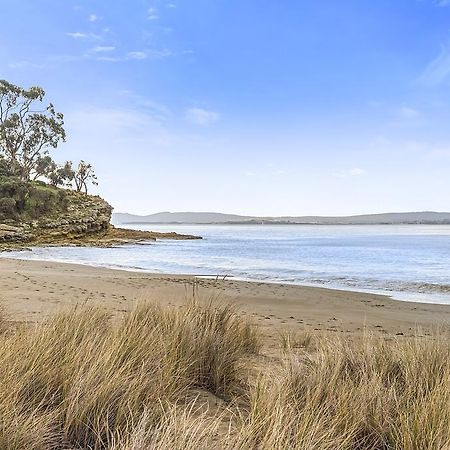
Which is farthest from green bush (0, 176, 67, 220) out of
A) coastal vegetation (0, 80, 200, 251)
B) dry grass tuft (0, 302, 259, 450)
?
dry grass tuft (0, 302, 259, 450)

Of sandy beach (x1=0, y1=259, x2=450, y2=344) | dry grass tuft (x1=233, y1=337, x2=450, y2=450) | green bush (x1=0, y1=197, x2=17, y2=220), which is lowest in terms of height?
sandy beach (x1=0, y1=259, x2=450, y2=344)

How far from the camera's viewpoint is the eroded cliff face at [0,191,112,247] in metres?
37.4

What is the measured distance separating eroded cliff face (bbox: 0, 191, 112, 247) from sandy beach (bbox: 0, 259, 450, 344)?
24.3m

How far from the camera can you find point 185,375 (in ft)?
11.9

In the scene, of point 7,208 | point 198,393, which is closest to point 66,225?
point 7,208

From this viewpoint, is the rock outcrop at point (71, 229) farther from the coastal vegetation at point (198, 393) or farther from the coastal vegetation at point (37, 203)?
the coastal vegetation at point (198, 393)

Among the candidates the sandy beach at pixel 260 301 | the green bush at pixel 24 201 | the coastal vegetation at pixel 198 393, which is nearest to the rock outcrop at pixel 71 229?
the green bush at pixel 24 201

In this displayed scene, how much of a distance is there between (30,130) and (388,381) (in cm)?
5808

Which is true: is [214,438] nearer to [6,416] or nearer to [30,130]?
[6,416]

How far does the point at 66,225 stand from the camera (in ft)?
146

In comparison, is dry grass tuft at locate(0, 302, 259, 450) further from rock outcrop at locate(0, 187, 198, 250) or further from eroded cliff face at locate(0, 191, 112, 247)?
eroded cliff face at locate(0, 191, 112, 247)

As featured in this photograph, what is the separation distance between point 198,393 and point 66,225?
43736 millimetres

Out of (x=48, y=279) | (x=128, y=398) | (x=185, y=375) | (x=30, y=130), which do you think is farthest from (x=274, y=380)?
(x=30, y=130)

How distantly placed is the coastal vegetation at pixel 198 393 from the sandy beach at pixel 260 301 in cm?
265
